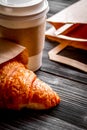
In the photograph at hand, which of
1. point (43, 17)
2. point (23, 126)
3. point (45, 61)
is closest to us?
point (23, 126)

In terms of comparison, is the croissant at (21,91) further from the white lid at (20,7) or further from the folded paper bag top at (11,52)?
the white lid at (20,7)

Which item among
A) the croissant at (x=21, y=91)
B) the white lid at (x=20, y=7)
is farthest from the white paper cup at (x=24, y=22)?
the croissant at (x=21, y=91)

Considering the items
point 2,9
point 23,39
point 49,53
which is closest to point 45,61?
point 49,53

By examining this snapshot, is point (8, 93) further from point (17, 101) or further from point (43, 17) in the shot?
point (43, 17)

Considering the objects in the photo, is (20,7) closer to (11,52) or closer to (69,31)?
(11,52)

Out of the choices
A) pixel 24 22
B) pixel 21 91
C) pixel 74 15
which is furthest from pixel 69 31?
pixel 21 91

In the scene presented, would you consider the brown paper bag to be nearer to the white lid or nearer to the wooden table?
the wooden table
